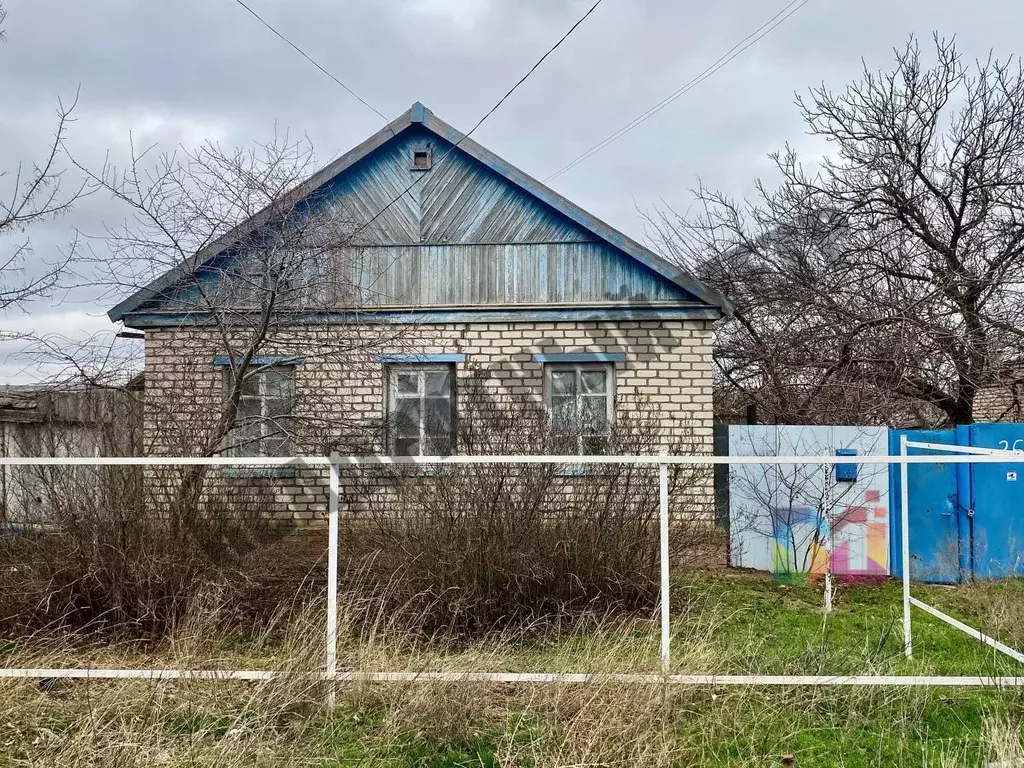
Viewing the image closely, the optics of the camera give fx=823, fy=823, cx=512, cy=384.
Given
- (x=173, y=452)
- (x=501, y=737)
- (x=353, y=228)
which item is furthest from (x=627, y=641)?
(x=353, y=228)

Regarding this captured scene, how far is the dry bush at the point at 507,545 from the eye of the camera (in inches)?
227

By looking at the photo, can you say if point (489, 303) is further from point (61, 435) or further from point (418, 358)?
point (61, 435)

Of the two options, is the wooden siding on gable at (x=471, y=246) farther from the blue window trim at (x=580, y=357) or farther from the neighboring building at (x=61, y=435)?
the neighboring building at (x=61, y=435)

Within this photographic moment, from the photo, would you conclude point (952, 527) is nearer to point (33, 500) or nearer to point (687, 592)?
point (687, 592)

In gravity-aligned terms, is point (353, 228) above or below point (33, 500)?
above

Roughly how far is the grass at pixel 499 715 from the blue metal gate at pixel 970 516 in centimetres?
327

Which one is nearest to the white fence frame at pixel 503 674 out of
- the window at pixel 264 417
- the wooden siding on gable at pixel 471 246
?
the window at pixel 264 417

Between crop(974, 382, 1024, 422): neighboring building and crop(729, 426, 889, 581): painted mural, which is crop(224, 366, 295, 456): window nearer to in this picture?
crop(729, 426, 889, 581): painted mural

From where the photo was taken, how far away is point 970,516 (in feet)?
27.0

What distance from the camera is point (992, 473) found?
8211mm

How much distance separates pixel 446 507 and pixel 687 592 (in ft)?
6.94

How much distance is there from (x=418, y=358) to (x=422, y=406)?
692mm

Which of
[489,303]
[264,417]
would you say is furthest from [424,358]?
[264,417]

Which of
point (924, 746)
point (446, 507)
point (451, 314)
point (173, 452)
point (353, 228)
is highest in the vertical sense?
point (353, 228)
